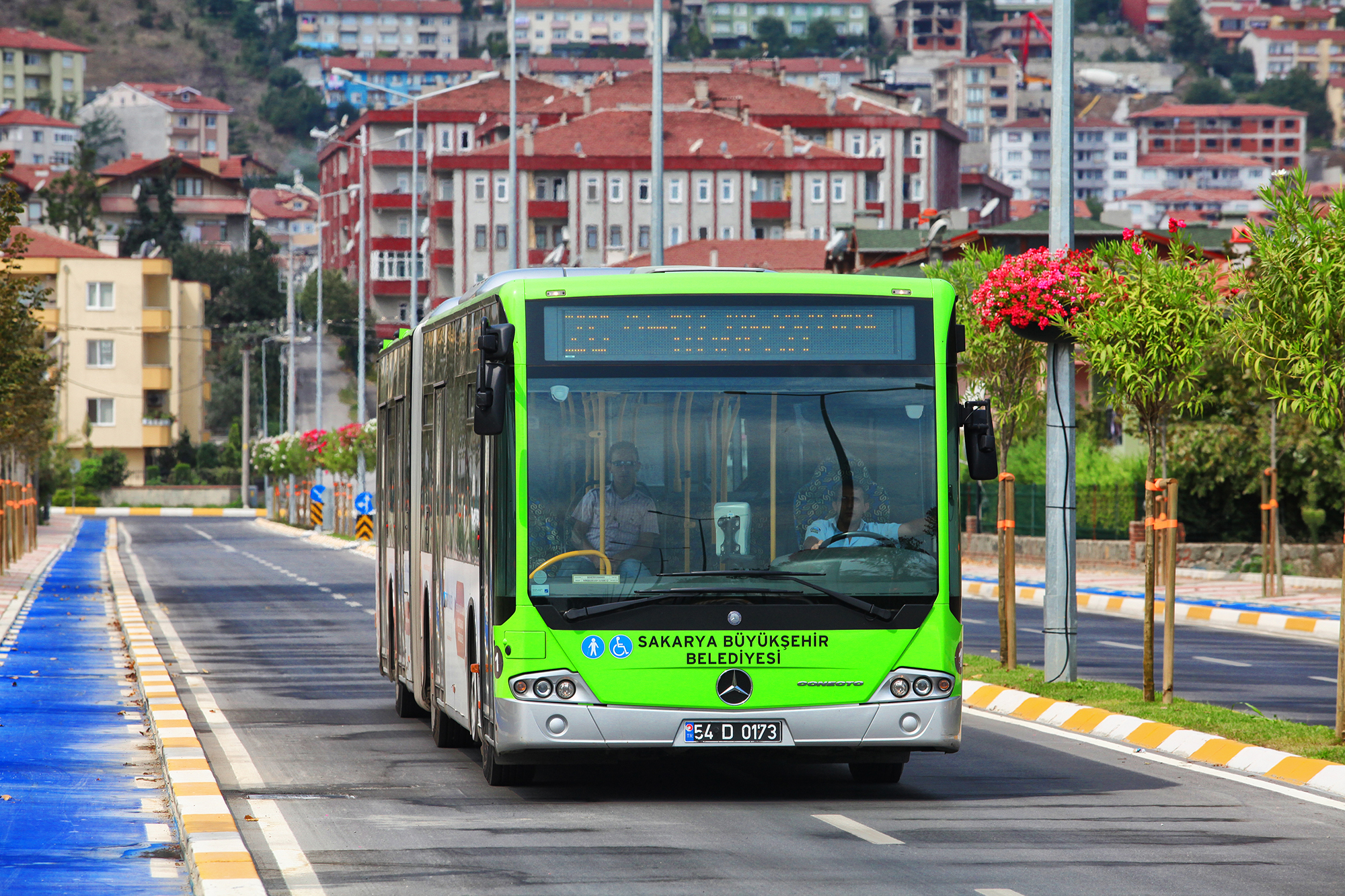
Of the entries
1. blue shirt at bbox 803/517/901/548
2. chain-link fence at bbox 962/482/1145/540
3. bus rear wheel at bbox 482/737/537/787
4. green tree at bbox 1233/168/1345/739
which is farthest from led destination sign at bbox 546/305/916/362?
chain-link fence at bbox 962/482/1145/540

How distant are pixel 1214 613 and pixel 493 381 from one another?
20934mm

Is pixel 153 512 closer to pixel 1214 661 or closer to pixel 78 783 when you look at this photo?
pixel 1214 661

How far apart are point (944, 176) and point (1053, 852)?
420ft

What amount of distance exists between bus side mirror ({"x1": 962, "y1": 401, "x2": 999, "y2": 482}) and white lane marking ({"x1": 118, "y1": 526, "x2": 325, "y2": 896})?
3.91 m

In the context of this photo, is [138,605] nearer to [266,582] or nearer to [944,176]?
[266,582]

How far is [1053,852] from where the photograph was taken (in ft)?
31.4

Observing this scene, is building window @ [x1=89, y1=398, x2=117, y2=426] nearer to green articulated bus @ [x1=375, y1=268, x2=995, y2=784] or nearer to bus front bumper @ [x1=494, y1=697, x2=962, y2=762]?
green articulated bus @ [x1=375, y1=268, x2=995, y2=784]

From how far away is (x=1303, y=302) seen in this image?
41.0 ft

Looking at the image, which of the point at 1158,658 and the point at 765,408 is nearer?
the point at 765,408

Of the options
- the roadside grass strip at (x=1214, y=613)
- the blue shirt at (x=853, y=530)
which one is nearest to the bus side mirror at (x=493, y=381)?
the blue shirt at (x=853, y=530)

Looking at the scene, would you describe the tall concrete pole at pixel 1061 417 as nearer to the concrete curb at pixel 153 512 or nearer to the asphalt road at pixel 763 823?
the asphalt road at pixel 763 823

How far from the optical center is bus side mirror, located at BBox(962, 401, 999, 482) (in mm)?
10945

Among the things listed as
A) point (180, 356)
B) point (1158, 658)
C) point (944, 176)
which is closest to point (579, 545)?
point (1158, 658)

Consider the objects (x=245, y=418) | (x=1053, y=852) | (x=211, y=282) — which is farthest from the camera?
(x=211, y=282)
